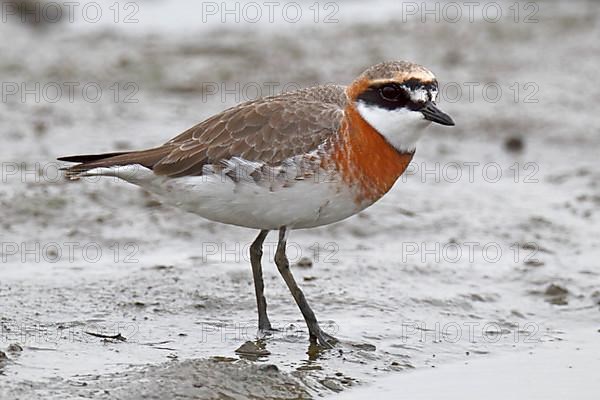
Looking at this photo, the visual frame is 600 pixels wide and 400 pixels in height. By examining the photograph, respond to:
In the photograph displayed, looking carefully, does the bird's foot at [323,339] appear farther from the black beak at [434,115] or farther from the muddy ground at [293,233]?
the black beak at [434,115]

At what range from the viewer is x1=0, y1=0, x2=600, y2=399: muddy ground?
8.09 m

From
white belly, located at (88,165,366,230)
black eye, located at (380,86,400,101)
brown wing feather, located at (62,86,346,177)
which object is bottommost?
white belly, located at (88,165,366,230)

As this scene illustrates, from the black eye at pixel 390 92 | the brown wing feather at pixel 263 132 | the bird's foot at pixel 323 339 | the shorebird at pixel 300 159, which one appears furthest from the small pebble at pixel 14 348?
the black eye at pixel 390 92

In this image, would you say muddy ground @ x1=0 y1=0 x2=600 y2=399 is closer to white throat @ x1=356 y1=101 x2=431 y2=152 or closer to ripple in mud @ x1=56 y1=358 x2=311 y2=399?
ripple in mud @ x1=56 y1=358 x2=311 y2=399

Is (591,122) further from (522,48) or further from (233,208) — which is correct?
(233,208)

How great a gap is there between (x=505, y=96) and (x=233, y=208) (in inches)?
299

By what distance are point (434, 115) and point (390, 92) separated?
0.34 metres

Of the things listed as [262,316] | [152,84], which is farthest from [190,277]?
[152,84]

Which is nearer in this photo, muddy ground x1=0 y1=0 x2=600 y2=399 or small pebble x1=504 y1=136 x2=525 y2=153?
muddy ground x1=0 y1=0 x2=600 y2=399

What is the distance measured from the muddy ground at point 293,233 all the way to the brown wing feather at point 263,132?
1204 mm

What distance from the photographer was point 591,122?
14258 mm

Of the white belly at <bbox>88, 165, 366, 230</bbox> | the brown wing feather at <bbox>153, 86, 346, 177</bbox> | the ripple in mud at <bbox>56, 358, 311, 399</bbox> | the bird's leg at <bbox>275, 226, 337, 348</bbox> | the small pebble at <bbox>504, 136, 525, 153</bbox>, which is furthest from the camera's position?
the small pebble at <bbox>504, 136, 525, 153</bbox>

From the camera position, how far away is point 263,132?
830 cm

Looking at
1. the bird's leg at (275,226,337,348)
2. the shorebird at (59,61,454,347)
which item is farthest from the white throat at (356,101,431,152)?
the bird's leg at (275,226,337,348)
